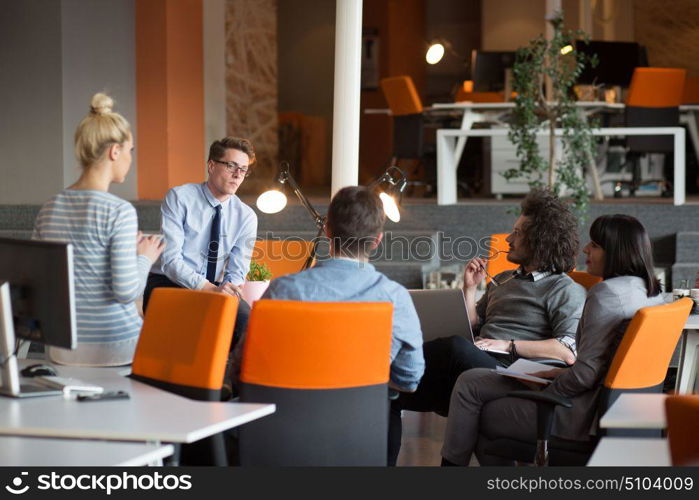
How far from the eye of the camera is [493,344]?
379 centimetres

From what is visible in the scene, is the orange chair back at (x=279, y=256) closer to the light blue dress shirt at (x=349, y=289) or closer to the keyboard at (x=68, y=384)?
the light blue dress shirt at (x=349, y=289)

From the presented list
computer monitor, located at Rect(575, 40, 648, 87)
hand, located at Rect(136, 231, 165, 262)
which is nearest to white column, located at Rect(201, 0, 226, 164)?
computer monitor, located at Rect(575, 40, 648, 87)

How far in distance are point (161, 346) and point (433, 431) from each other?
7.30 feet

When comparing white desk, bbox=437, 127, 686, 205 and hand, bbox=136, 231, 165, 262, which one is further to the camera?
white desk, bbox=437, 127, 686, 205

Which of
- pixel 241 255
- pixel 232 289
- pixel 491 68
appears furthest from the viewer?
pixel 491 68

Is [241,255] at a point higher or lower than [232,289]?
higher

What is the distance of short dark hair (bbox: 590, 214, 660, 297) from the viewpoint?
3240 millimetres

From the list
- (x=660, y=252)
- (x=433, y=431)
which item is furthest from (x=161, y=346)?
(x=660, y=252)

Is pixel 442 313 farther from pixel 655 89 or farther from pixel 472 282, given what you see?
pixel 655 89

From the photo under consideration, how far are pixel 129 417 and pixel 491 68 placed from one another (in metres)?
8.18

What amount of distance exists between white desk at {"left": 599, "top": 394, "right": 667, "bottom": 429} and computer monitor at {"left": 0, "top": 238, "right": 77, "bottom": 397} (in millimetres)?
1338

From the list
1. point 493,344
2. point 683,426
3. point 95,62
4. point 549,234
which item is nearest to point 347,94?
point 549,234

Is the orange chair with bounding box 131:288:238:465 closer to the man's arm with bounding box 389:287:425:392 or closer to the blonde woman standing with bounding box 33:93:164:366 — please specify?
the blonde woman standing with bounding box 33:93:164:366

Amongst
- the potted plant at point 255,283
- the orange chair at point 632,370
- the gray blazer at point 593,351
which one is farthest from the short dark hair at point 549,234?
the potted plant at point 255,283
